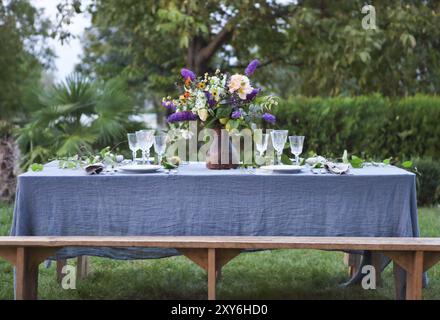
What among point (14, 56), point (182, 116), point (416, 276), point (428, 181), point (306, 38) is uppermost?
point (14, 56)

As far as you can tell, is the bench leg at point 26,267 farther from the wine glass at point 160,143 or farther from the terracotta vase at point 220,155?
the terracotta vase at point 220,155

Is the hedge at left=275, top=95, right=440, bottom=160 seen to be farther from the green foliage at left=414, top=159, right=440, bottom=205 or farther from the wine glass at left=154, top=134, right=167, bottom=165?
the wine glass at left=154, top=134, right=167, bottom=165

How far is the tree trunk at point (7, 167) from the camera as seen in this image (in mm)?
7488

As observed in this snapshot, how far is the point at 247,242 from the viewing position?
10.7 feet

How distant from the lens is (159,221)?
11.6ft

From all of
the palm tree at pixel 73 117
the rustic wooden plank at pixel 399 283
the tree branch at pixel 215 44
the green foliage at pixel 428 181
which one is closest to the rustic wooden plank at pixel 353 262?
the rustic wooden plank at pixel 399 283

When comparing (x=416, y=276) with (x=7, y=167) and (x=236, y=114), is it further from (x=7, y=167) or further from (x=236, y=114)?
(x=7, y=167)

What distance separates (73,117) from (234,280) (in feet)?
11.8

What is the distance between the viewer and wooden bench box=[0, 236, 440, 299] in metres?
3.25

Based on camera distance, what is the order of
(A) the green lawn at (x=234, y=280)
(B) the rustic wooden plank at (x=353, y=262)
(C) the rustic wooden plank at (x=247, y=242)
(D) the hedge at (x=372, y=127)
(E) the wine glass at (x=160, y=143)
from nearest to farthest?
1. (C) the rustic wooden plank at (x=247, y=242)
2. (E) the wine glass at (x=160, y=143)
3. (A) the green lawn at (x=234, y=280)
4. (B) the rustic wooden plank at (x=353, y=262)
5. (D) the hedge at (x=372, y=127)

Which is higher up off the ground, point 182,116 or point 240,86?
point 240,86

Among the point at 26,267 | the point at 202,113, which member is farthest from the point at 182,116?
the point at 26,267

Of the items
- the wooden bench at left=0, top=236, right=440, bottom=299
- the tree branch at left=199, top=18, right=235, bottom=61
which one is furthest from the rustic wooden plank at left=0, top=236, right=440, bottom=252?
the tree branch at left=199, top=18, right=235, bottom=61
